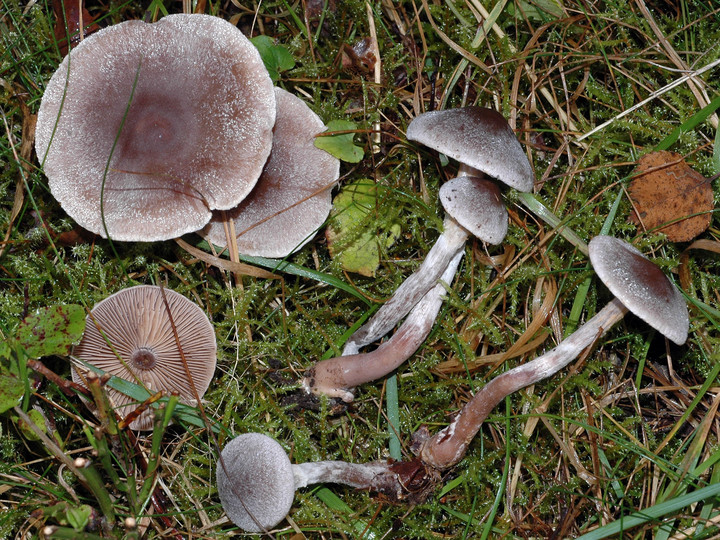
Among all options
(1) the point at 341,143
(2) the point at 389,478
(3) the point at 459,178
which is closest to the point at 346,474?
(2) the point at 389,478

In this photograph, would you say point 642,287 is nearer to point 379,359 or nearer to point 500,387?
point 500,387

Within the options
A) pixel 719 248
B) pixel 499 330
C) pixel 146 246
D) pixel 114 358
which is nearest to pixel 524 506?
pixel 499 330

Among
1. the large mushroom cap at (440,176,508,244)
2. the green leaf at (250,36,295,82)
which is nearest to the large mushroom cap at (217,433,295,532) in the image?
the large mushroom cap at (440,176,508,244)

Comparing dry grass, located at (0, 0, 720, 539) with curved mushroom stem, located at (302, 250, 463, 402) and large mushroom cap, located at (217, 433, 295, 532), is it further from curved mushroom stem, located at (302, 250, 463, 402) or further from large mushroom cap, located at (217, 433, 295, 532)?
large mushroom cap, located at (217, 433, 295, 532)

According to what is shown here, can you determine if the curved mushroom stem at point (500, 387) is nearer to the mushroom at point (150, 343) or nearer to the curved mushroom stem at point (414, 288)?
the curved mushroom stem at point (414, 288)

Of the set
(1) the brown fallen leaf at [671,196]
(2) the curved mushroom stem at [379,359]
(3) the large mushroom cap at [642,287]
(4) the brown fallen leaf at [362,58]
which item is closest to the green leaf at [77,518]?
(2) the curved mushroom stem at [379,359]
